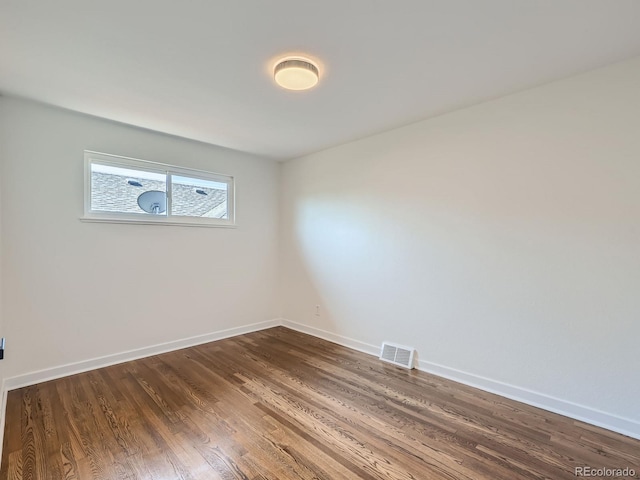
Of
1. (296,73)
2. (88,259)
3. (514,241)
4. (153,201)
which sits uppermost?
(296,73)

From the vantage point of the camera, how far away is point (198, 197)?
3.78 m

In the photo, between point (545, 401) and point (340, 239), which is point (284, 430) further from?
point (340, 239)

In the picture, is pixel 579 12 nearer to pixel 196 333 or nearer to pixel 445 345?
pixel 445 345

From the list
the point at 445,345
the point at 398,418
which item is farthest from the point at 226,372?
the point at 445,345

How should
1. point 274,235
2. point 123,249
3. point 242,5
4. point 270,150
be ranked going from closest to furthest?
point 242,5 → point 123,249 → point 270,150 → point 274,235

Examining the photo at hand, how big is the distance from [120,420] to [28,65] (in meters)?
2.54

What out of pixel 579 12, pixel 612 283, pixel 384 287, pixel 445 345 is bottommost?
pixel 445 345

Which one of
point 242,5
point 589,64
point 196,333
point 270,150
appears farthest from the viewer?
point 270,150

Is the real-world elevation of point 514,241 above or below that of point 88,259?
above

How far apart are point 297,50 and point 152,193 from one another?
2.41m

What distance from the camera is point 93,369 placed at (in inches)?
115

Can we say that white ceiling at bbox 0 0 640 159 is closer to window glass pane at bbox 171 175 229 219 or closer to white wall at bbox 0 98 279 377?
white wall at bbox 0 98 279 377

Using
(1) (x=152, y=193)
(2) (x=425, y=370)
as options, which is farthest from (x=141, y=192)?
(2) (x=425, y=370)

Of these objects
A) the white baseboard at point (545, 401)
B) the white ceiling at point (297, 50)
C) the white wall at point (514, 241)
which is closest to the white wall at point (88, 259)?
the white ceiling at point (297, 50)
